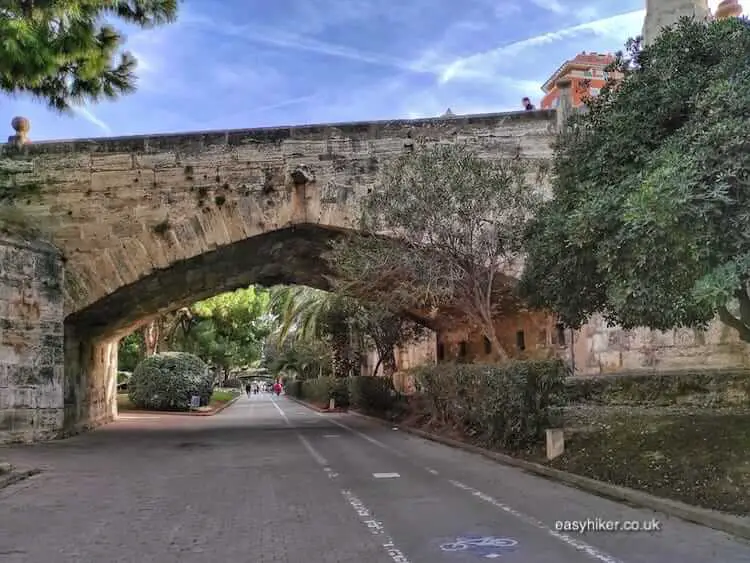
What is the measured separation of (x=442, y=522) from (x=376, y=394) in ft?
61.6

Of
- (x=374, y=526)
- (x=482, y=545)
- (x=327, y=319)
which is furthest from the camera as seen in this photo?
(x=327, y=319)

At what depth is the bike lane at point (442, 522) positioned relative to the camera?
6.20 meters

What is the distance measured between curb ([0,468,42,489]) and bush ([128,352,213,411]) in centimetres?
1977

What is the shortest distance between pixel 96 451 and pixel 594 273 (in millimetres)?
11549

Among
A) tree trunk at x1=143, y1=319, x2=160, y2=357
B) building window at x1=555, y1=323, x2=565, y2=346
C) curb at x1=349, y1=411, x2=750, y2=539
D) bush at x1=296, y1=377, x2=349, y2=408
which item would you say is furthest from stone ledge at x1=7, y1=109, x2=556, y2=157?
tree trunk at x1=143, y1=319, x2=160, y2=357

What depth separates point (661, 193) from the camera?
22.2 ft

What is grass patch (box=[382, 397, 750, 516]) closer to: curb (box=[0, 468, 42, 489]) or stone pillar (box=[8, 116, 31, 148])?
curb (box=[0, 468, 42, 489])

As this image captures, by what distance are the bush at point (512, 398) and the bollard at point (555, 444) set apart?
0.77 meters

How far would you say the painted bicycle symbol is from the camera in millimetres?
6282

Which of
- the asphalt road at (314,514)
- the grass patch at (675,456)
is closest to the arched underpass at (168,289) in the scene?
the asphalt road at (314,514)

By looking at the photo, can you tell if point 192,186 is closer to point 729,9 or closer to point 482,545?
point 729,9

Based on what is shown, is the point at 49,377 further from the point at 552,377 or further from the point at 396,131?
the point at 552,377

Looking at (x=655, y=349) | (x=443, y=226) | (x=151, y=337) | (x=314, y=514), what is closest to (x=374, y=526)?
(x=314, y=514)

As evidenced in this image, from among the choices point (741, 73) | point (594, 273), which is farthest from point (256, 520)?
point (741, 73)
